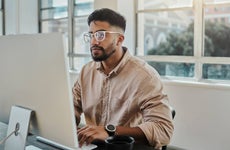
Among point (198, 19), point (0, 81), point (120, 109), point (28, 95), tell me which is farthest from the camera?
point (198, 19)

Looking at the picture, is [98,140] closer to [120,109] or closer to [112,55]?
[120,109]

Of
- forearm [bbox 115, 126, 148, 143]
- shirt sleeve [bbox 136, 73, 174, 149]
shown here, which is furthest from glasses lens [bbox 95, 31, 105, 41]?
forearm [bbox 115, 126, 148, 143]

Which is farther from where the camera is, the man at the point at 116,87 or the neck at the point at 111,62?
the neck at the point at 111,62

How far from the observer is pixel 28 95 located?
1112 millimetres

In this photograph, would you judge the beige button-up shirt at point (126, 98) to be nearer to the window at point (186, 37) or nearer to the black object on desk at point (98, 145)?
the black object on desk at point (98, 145)

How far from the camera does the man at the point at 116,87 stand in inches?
61.9

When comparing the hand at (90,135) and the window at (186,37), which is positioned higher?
the window at (186,37)

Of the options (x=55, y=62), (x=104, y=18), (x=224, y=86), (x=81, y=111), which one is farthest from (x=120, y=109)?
(x=224, y=86)

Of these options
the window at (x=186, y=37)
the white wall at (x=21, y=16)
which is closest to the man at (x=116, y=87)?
the window at (x=186, y=37)

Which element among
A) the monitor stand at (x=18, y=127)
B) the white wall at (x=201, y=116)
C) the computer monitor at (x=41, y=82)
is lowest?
the white wall at (x=201, y=116)

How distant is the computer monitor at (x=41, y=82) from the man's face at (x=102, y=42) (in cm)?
63

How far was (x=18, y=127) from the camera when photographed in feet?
3.84

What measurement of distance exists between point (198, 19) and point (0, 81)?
2.06 meters

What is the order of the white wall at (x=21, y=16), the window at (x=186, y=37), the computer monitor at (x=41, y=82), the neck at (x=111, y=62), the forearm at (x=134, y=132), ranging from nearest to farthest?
the computer monitor at (x=41, y=82) → the forearm at (x=134, y=132) → the neck at (x=111, y=62) → the window at (x=186, y=37) → the white wall at (x=21, y=16)
